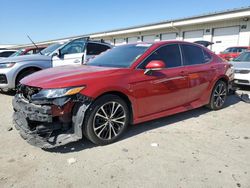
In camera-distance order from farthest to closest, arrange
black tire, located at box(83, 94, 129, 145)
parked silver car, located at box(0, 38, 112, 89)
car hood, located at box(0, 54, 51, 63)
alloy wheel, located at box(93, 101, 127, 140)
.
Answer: car hood, located at box(0, 54, 51, 63) → parked silver car, located at box(0, 38, 112, 89) → alloy wheel, located at box(93, 101, 127, 140) → black tire, located at box(83, 94, 129, 145)

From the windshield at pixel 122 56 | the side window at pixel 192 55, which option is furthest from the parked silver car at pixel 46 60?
the side window at pixel 192 55

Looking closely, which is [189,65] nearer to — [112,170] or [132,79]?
[132,79]

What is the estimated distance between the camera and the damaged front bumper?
123 inches

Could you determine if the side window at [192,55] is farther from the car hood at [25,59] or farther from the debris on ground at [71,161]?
the car hood at [25,59]

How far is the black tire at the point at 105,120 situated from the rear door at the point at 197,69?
5.46ft

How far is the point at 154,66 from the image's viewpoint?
145 inches

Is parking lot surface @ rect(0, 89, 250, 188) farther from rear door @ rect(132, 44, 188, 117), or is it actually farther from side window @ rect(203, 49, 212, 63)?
side window @ rect(203, 49, 212, 63)

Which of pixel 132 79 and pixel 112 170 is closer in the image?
pixel 112 170

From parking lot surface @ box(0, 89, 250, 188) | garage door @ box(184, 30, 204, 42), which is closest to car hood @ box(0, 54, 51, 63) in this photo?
parking lot surface @ box(0, 89, 250, 188)

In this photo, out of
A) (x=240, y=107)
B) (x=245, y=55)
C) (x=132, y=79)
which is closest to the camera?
(x=132, y=79)

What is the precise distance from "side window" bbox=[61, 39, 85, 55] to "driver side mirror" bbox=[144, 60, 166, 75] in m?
4.44

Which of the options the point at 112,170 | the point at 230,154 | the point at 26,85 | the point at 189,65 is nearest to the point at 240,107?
the point at 189,65

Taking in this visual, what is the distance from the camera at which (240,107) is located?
5.84 meters

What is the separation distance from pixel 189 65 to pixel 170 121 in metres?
1.18
